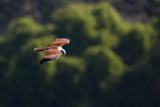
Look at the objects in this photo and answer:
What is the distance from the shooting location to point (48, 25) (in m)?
29.4

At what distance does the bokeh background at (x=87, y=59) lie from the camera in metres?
27.2

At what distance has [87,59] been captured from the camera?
27562 millimetres

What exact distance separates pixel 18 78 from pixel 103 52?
3.79 metres

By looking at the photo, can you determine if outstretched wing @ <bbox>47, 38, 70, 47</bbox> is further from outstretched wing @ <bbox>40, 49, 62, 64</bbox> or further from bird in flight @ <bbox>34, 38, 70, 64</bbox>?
outstretched wing @ <bbox>40, 49, 62, 64</bbox>

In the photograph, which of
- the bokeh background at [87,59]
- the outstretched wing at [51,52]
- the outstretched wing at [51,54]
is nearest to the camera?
the outstretched wing at [51,54]

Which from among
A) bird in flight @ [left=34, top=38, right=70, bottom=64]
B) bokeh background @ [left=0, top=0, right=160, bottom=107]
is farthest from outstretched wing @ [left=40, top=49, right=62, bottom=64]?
bokeh background @ [left=0, top=0, right=160, bottom=107]

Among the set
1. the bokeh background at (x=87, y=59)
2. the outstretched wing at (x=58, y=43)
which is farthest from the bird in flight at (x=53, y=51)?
the bokeh background at (x=87, y=59)

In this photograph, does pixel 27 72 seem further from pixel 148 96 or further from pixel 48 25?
pixel 148 96

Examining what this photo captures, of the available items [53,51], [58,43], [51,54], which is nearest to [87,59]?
[58,43]

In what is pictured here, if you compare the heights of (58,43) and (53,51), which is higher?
(58,43)

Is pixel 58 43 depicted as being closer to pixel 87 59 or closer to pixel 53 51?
pixel 53 51

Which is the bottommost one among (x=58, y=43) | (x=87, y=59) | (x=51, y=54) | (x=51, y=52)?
(x=51, y=54)

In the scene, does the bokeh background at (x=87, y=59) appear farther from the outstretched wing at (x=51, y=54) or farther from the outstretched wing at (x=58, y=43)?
the outstretched wing at (x=51, y=54)

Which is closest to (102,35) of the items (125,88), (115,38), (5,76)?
(115,38)
